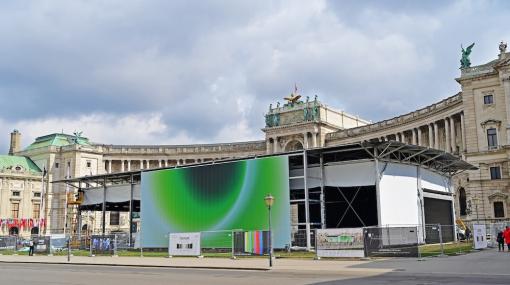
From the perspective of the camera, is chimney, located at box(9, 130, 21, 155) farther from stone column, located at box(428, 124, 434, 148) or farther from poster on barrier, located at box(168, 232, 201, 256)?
poster on barrier, located at box(168, 232, 201, 256)

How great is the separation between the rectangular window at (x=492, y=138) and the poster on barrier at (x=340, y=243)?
46.1 metres

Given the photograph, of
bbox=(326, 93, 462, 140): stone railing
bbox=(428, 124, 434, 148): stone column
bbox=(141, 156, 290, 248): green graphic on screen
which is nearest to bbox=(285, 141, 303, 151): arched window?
bbox=(326, 93, 462, 140): stone railing

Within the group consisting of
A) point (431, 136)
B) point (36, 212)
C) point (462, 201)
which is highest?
point (431, 136)

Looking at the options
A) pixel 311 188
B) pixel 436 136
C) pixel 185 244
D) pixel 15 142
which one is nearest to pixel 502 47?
pixel 436 136

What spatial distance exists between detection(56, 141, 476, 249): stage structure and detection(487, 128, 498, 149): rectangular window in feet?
53.2

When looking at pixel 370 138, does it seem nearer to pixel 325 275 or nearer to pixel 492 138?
pixel 492 138

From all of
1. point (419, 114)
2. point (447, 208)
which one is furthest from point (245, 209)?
point (419, 114)

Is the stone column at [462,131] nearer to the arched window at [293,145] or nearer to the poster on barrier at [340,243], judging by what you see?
the arched window at [293,145]

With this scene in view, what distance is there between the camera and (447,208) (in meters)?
61.4

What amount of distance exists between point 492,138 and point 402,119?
28271 millimetres

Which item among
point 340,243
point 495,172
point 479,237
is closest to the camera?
point 340,243

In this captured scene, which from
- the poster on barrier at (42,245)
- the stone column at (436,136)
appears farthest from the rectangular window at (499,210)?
the poster on barrier at (42,245)

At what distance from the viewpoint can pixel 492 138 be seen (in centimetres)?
7600

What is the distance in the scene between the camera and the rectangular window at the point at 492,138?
75.6 m
